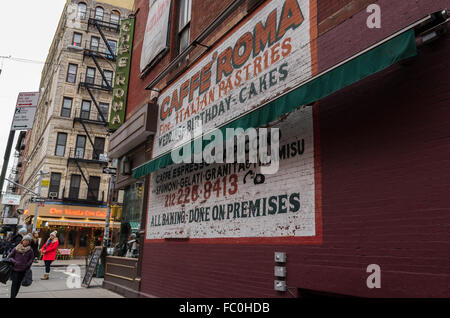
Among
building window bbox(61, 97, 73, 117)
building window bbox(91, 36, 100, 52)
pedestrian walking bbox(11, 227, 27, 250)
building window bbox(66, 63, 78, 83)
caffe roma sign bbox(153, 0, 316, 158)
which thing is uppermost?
building window bbox(91, 36, 100, 52)

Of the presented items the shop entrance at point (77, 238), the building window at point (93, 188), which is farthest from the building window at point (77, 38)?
the shop entrance at point (77, 238)

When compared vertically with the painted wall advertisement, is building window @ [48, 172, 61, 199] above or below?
below

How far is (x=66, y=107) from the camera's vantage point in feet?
103

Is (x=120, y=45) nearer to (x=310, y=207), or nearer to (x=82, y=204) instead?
(x=310, y=207)

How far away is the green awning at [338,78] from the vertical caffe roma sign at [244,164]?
1.78ft

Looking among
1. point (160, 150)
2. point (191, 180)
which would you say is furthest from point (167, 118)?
point (191, 180)

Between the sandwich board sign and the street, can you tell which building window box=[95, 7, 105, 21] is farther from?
the street

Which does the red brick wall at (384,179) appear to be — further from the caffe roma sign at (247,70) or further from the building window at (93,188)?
the building window at (93,188)

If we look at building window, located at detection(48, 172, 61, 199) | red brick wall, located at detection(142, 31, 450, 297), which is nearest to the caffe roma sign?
red brick wall, located at detection(142, 31, 450, 297)

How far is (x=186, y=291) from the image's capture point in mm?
7883

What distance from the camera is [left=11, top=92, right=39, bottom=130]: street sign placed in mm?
7371

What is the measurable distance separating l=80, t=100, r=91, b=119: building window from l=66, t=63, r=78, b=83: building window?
218cm

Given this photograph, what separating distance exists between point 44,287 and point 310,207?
383 inches

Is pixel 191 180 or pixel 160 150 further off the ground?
pixel 160 150
